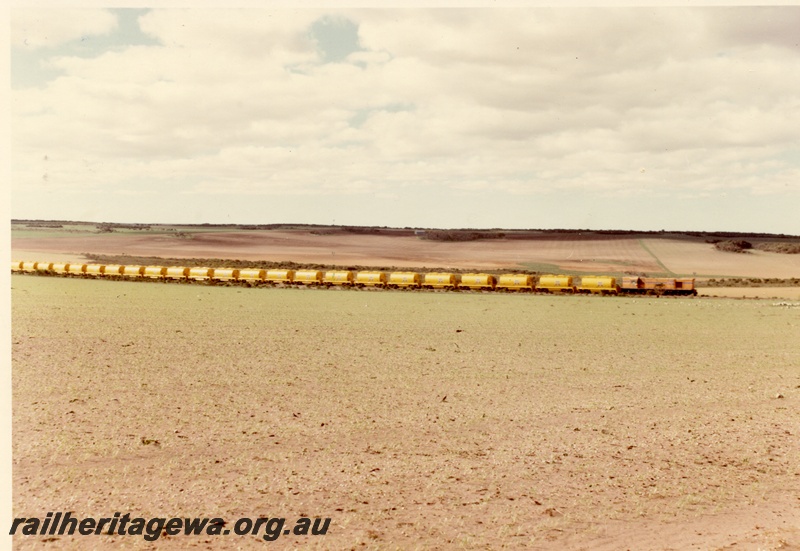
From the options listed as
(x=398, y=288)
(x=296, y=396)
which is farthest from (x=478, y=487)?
(x=398, y=288)

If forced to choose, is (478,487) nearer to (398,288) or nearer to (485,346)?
(485,346)

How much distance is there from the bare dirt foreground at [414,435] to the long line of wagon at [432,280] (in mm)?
24864

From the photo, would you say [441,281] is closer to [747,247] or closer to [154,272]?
[154,272]

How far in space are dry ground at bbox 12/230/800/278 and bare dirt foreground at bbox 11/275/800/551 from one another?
60327 millimetres

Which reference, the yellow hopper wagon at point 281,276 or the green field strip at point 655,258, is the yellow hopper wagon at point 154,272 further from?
the green field strip at point 655,258

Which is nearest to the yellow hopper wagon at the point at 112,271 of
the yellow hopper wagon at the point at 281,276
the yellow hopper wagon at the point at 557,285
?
the yellow hopper wagon at the point at 281,276

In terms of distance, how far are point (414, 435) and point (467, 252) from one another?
95625mm

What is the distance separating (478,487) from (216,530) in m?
4.39

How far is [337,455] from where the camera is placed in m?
12.6

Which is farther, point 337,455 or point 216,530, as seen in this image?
point 337,455

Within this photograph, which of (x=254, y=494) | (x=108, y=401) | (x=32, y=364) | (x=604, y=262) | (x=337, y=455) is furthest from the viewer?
(x=604, y=262)

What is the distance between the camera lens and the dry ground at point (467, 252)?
85125 mm

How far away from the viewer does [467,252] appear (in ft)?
356

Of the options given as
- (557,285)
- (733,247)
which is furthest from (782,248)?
(557,285)
